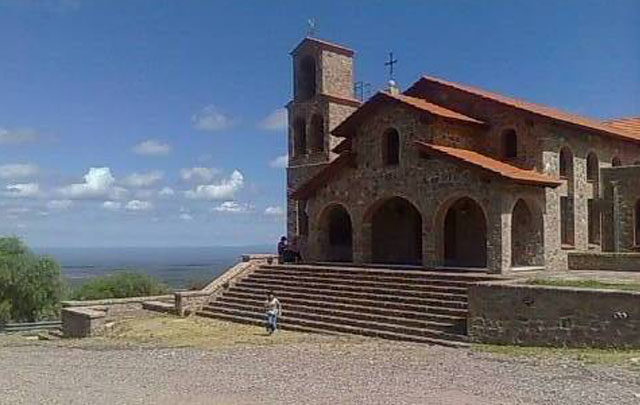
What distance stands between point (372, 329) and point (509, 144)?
1118 centimetres

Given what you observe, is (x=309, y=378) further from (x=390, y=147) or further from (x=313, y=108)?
(x=313, y=108)

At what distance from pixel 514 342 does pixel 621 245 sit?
11.6 meters

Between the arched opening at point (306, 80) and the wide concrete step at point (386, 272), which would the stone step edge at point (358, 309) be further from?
the arched opening at point (306, 80)

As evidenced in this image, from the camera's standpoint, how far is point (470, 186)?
2238 centimetres

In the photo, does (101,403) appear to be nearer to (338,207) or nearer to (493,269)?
(493,269)

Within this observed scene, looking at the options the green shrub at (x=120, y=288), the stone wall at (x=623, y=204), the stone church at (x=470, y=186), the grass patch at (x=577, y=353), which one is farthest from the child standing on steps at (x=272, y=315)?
the green shrub at (x=120, y=288)

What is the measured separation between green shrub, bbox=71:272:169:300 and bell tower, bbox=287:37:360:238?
1474cm

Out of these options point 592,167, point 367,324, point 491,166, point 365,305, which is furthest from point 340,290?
point 592,167

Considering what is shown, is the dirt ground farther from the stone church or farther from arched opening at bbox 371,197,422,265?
arched opening at bbox 371,197,422,265

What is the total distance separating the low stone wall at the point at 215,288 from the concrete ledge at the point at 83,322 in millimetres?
2898

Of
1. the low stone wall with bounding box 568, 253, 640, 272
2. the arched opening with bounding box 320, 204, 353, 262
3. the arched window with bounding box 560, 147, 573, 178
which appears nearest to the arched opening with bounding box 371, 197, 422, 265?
the arched opening with bounding box 320, 204, 353, 262

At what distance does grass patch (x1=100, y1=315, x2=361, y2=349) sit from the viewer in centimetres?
1755

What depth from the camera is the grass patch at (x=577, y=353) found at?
1310 cm

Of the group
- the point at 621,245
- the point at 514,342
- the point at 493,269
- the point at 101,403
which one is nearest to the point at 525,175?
the point at 493,269
